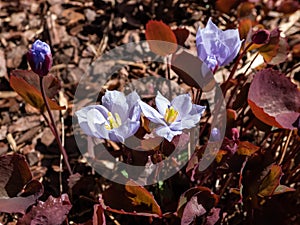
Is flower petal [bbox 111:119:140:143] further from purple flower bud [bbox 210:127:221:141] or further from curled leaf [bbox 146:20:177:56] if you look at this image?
curled leaf [bbox 146:20:177:56]

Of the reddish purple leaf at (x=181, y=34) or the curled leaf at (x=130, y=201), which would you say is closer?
the curled leaf at (x=130, y=201)

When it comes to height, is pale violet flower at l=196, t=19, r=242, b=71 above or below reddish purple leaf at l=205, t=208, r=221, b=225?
above

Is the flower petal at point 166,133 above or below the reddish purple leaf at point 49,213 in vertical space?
above

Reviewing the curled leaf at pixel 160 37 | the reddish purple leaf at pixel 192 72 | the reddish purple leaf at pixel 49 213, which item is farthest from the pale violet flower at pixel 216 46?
the reddish purple leaf at pixel 49 213

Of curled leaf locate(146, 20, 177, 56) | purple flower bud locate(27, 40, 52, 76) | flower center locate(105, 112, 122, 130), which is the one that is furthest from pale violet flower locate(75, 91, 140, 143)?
curled leaf locate(146, 20, 177, 56)

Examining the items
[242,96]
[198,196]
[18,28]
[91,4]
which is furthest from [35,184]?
[91,4]

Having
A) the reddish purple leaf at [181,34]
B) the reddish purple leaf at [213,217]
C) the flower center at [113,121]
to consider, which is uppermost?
the reddish purple leaf at [181,34]

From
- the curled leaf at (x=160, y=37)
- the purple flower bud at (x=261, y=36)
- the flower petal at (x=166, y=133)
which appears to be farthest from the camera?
the curled leaf at (x=160, y=37)

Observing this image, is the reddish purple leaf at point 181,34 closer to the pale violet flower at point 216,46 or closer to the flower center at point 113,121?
the pale violet flower at point 216,46
